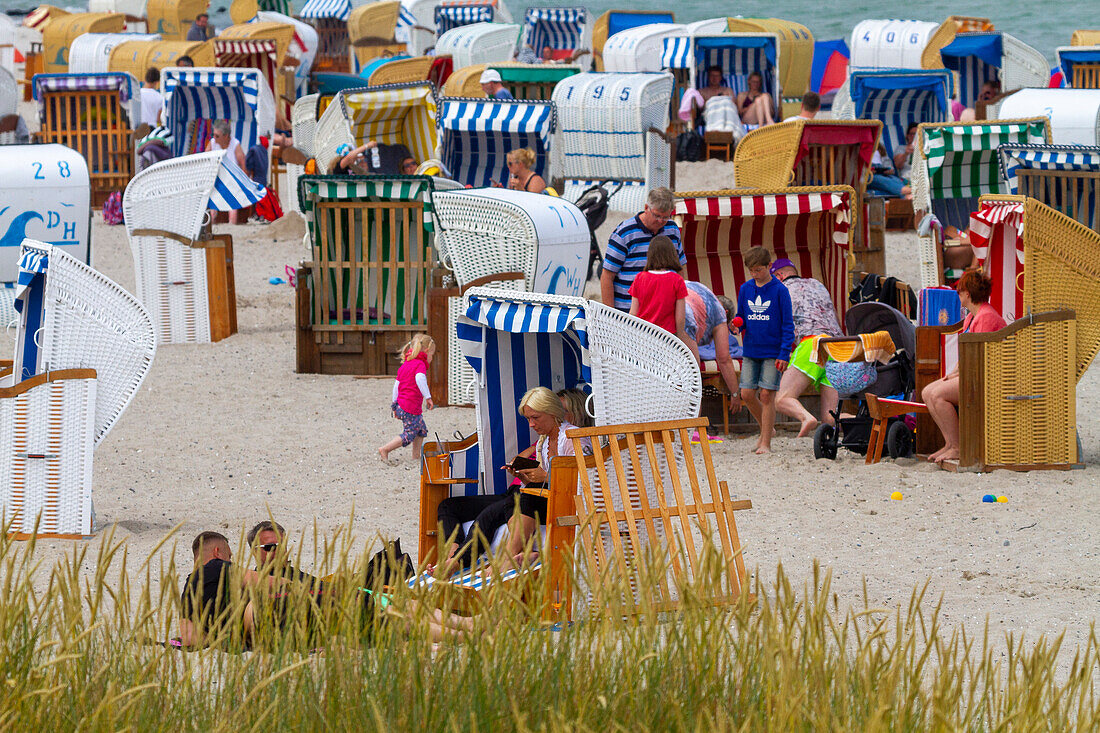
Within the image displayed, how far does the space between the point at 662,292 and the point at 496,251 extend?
5.24ft

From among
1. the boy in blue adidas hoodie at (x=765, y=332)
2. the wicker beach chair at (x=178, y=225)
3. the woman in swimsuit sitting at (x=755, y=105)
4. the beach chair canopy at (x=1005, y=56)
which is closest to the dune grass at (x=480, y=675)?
the boy in blue adidas hoodie at (x=765, y=332)

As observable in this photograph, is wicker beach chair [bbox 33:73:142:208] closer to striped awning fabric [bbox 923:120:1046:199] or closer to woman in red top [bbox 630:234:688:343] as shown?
striped awning fabric [bbox 923:120:1046:199]

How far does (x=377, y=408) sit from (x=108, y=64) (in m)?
18.0

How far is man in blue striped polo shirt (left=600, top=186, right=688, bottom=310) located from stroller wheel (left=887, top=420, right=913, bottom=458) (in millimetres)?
1561

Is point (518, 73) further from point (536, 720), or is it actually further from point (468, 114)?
point (536, 720)

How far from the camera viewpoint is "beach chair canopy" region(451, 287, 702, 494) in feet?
16.5

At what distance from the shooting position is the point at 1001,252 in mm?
8906

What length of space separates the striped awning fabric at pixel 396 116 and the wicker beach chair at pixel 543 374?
9.13 meters

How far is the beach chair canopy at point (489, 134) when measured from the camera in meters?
14.9

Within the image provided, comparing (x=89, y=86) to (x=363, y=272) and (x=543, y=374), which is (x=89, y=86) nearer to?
(x=363, y=272)

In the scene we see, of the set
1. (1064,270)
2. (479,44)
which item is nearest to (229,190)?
(1064,270)

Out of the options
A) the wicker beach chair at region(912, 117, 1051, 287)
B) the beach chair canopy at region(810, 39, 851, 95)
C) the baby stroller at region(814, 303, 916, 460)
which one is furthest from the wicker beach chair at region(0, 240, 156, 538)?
the beach chair canopy at region(810, 39, 851, 95)

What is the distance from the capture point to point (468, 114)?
15.0m

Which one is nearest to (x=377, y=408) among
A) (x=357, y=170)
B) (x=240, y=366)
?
(x=240, y=366)
